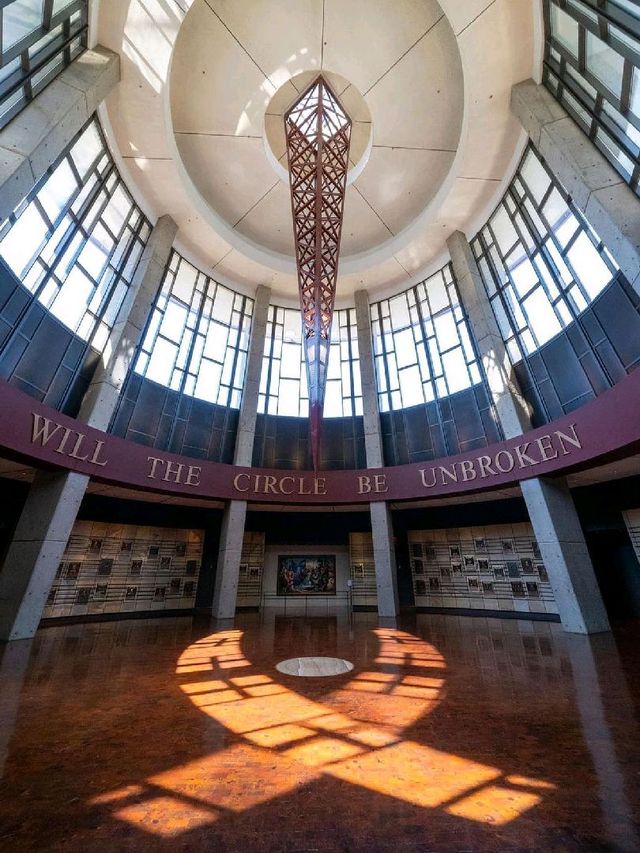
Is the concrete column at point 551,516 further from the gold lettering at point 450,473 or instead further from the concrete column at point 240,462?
the concrete column at point 240,462

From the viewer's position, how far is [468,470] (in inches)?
588

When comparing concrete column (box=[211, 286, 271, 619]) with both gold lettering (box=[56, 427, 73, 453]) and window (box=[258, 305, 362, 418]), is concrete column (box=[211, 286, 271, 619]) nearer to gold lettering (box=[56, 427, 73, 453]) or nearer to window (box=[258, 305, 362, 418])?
window (box=[258, 305, 362, 418])

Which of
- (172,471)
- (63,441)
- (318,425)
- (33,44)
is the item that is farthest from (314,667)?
(33,44)

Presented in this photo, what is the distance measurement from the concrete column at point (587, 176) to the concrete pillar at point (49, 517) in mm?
15065

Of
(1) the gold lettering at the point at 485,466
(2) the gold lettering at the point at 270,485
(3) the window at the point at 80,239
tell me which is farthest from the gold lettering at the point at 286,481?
(3) the window at the point at 80,239

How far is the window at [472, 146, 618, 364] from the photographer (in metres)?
11.8

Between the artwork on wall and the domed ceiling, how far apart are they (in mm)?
16287

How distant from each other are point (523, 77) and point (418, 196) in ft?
20.1

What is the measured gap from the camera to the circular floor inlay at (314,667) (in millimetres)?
7656

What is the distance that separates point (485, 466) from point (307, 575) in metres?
11.6

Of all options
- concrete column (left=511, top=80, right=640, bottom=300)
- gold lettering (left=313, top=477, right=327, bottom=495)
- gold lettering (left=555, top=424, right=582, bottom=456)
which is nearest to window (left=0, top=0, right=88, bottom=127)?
concrete column (left=511, top=80, right=640, bottom=300)

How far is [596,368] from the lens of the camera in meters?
11.8

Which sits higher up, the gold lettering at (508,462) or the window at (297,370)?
the window at (297,370)

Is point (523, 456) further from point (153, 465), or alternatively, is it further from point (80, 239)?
point (80, 239)
